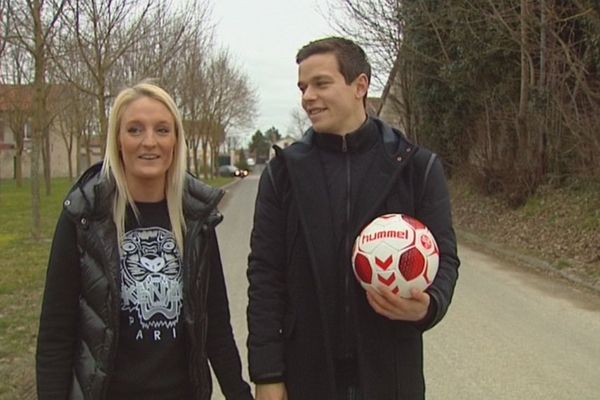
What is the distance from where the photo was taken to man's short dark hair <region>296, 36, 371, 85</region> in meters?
2.59

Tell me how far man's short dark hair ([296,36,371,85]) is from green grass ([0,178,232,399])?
384 centimetres

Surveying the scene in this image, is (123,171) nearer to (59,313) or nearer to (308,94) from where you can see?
(59,313)

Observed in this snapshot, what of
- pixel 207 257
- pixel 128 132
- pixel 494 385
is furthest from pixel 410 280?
pixel 494 385

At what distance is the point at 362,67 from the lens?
104 inches

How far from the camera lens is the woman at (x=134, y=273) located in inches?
97.6

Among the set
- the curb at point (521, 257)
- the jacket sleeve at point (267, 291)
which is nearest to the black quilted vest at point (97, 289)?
the jacket sleeve at point (267, 291)

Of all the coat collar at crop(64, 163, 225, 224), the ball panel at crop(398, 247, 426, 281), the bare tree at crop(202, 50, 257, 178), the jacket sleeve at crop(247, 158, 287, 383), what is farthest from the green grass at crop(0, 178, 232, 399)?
the bare tree at crop(202, 50, 257, 178)

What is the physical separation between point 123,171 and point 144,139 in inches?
6.7

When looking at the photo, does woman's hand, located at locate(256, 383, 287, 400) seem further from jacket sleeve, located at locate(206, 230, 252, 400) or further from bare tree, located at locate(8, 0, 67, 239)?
bare tree, located at locate(8, 0, 67, 239)

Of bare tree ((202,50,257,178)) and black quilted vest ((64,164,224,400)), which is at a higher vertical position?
bare tree ((202,50,257,178))

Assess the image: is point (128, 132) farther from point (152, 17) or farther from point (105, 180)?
point (152, 17)

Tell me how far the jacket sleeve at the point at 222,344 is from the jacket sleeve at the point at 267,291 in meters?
0.24

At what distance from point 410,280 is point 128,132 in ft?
4.08

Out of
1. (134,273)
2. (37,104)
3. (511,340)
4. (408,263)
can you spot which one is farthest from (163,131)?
(37,104)
